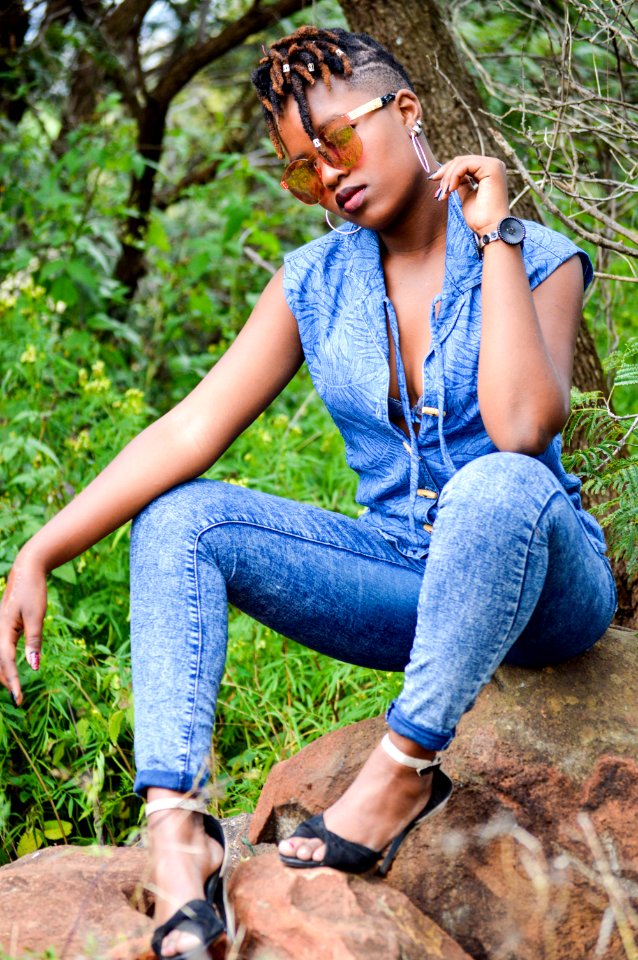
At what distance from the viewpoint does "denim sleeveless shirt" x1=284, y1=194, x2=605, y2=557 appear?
86.0 inches

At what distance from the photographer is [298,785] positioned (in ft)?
→ 7.61

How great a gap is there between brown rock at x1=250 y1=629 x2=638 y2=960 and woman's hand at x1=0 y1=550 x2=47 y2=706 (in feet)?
2.72

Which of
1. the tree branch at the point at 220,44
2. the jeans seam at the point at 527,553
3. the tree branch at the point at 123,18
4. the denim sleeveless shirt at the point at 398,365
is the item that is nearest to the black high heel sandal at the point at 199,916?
the jeans seam at the point at 527,553

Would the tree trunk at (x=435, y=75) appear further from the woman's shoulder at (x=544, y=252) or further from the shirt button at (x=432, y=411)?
the shirt button at (x=432, y=411)

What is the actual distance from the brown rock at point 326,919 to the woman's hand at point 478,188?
1205 millimetres

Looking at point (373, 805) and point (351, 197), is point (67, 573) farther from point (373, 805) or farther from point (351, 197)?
point (373, 805)

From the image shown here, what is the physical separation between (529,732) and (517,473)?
0.62m

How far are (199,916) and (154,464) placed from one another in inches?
34.7

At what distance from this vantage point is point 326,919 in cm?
170

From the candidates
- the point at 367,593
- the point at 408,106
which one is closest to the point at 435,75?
the point at 408,106

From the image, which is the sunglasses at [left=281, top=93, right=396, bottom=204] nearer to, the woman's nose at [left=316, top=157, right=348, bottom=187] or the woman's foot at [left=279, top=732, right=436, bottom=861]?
the woman's nose at [left=316, top=157, right=348, bottom=187]

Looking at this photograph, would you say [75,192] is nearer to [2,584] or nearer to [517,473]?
[2,584]

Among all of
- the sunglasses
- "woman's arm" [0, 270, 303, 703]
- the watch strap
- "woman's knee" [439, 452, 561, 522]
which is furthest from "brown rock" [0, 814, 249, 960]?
the sunglasses

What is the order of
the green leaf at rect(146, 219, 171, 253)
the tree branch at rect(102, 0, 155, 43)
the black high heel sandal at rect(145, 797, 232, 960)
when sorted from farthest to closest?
the tree branch at rect(102, 0, 155, 43) → the green leaf at rect(146, 219, 171, 253) → the black high heel sandal at rect(145, 797, 232, 960)
